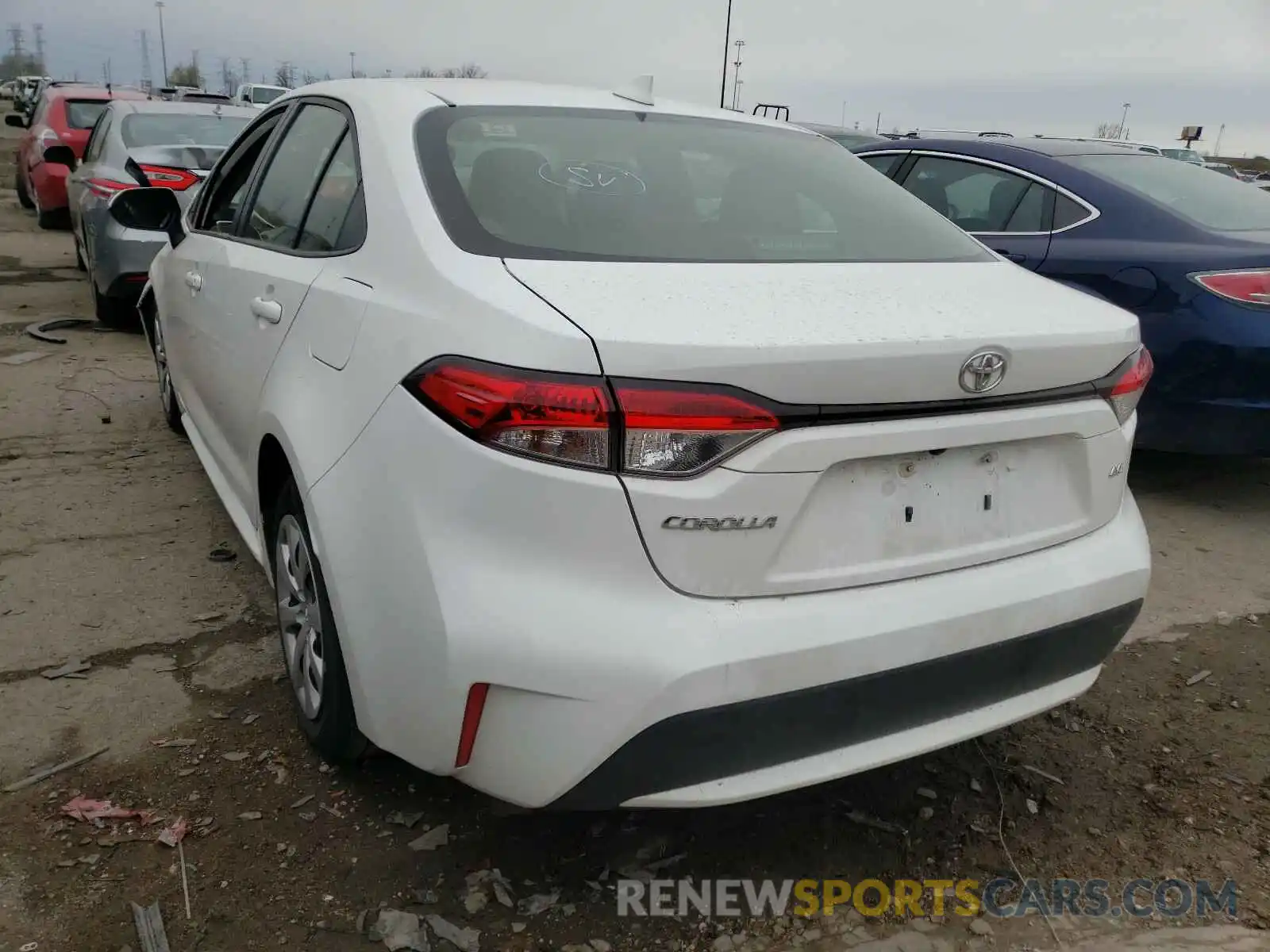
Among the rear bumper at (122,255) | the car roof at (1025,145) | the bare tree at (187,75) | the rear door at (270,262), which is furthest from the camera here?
the bare tree at (187,75)

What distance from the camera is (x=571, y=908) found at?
213 cm

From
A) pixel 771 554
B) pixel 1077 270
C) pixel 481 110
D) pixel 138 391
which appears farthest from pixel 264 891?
pixel 138 391

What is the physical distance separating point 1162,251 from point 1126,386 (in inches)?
105

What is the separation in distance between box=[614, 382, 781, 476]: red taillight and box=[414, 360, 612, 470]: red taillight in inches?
1.7

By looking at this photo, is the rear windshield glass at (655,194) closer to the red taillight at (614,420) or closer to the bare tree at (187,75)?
the red taillight at (614,420)

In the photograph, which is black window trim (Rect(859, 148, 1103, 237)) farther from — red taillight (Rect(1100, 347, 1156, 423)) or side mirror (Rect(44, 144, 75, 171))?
side mirror (Rect(44, 144, 75, 171))

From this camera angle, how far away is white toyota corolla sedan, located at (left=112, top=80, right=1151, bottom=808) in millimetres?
1714

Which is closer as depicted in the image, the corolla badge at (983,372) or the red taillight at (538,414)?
the red taillight at (538,414)

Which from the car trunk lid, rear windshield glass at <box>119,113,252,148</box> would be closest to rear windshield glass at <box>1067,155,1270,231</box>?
the car trunk lid

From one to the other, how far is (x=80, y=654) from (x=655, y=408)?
2.28 meters

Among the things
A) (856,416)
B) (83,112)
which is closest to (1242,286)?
(856,416)

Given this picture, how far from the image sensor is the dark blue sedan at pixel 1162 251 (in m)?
4.25

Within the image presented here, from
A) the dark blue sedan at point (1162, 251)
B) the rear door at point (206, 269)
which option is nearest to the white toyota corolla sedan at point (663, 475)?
the rear door at point (206, 269)

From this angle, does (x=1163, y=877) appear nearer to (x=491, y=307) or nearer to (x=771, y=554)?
(x=771, y=554)
